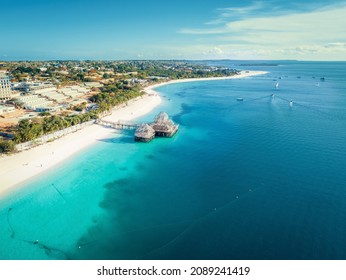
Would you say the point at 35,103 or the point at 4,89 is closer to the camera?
the point at 35,103

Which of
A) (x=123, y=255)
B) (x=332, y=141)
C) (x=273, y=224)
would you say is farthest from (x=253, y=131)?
(x=123, y=255)

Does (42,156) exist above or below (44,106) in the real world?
A: below

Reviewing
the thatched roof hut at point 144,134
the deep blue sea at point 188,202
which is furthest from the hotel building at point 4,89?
the thatched roof hut at point 144,134

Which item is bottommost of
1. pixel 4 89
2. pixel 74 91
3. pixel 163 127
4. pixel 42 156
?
pixel 42 156

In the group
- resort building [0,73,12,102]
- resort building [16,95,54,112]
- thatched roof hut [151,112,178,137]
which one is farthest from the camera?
resort building [0,73,12,102]

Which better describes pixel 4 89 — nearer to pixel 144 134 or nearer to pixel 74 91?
pixel 74 91

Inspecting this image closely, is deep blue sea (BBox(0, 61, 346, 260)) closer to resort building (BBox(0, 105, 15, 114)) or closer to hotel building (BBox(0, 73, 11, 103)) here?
resort building (BBox(0, 105, 15, 114))

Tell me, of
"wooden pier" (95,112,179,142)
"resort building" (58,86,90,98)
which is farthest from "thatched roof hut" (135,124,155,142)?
"resort building" (58,86,90,98)

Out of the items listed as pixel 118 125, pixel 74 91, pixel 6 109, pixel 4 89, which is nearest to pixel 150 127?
pixel 118 125

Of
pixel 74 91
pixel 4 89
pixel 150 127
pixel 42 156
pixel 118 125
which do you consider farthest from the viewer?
Answer: pixel 74 91
